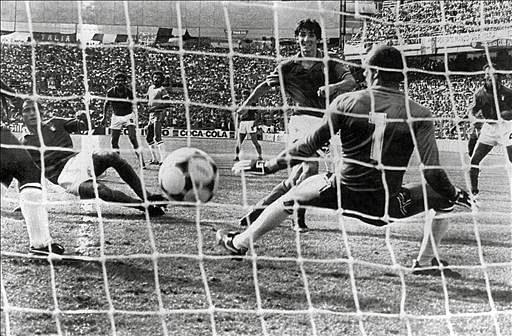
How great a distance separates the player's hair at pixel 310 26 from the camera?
1923 mm

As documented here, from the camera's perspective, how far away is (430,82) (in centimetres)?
208

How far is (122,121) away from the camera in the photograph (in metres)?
1.89

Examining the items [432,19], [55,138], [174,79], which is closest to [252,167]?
[174,79]

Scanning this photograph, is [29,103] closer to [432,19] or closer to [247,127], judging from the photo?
[247,127]

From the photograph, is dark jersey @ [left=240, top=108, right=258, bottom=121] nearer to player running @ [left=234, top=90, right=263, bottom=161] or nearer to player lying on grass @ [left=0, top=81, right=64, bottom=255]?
player running @ [left=234, top=90, right=263, bottom=161]

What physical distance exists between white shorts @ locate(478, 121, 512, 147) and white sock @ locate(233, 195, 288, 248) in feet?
2.14

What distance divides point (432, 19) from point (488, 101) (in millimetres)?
306

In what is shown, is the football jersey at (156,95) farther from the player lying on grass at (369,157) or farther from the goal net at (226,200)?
the player lying on grass at (369,157)

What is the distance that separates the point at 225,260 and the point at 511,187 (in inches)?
38.3

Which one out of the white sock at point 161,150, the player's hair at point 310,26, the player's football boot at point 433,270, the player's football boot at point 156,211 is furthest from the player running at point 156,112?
the player's football boot at point 433,270

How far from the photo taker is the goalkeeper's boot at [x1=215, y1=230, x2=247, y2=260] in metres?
1.98

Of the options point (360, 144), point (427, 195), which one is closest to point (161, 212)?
point (360, 144)

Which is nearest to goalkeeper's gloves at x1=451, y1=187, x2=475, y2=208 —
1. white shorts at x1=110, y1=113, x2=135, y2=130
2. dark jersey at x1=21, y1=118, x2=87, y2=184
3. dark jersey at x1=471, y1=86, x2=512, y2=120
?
dark jersey at x1=471, y1=86, x2=512, y2=120

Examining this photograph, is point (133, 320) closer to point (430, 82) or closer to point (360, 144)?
point (360, 144)
